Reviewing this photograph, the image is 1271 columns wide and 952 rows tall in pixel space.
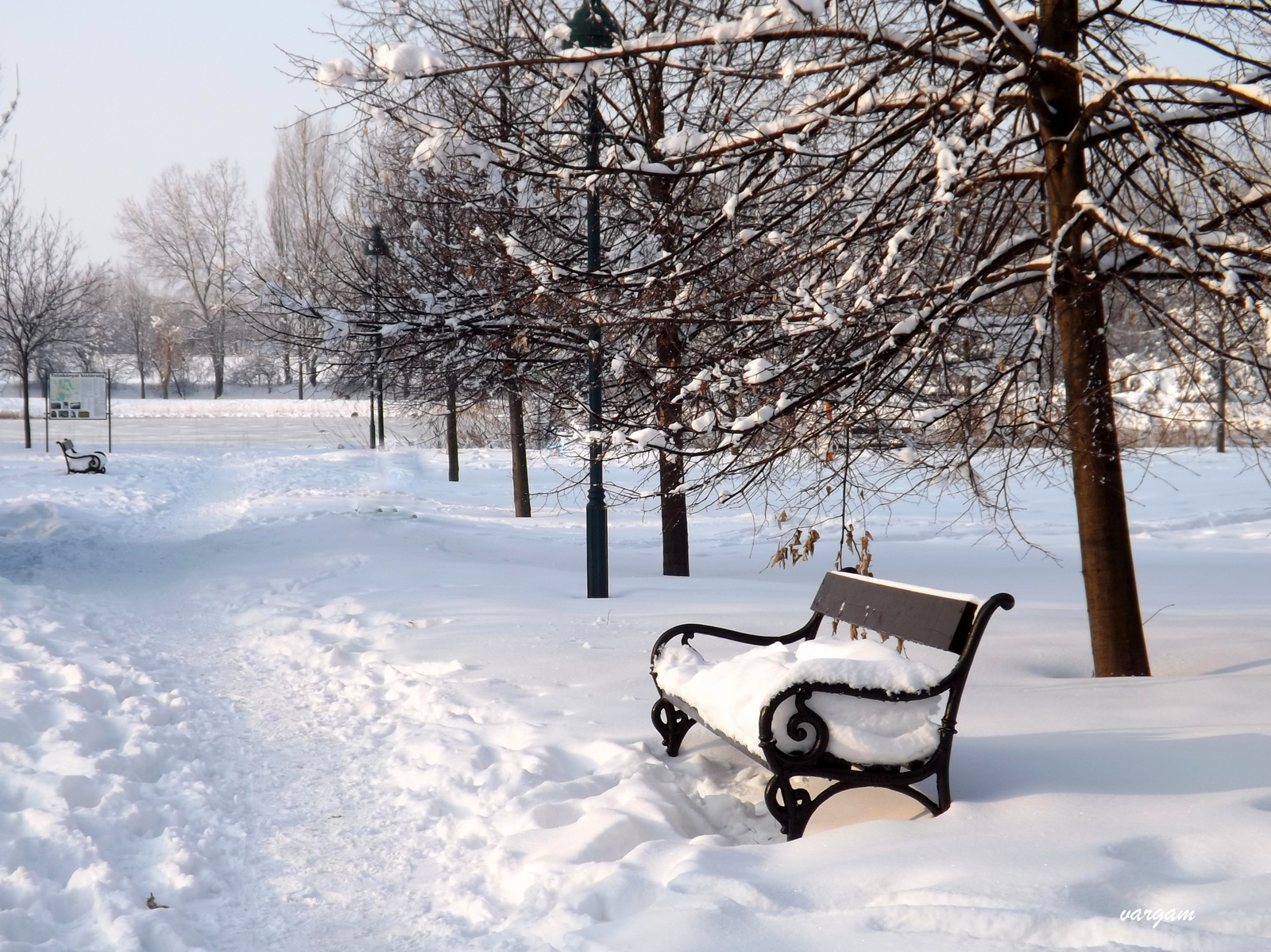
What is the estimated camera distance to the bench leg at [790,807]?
3.39 metres

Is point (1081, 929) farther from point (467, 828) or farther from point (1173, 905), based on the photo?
point (467, 828)

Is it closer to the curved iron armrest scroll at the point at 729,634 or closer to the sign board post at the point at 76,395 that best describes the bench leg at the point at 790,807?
the curved iron armrest scroll at the point at 729,634

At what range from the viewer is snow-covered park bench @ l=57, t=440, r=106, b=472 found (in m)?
20.5

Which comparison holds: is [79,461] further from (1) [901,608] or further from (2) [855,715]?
(2) [855,715]

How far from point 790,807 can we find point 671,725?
3.55 ft

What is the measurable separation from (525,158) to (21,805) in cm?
504

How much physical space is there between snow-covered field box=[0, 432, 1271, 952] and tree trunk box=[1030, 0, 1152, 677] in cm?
40

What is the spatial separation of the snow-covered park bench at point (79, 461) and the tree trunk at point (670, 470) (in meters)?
14.9

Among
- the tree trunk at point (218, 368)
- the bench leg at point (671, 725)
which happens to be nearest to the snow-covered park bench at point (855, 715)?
the bench leg at point (671, 725)

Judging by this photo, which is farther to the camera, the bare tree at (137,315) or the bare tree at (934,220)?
the bare tree at (137,315)

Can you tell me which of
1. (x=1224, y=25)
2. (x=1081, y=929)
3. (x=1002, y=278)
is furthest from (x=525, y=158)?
(x=1081, y=929)

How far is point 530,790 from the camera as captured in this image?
389 cm

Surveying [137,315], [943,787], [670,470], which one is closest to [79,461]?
[670,470]

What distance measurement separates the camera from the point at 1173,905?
2586 mm
